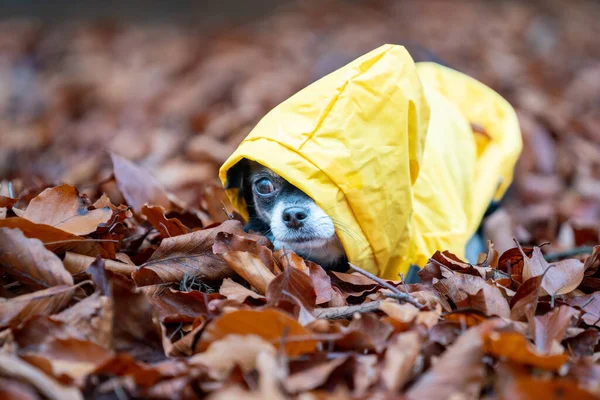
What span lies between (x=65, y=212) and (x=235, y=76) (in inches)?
176

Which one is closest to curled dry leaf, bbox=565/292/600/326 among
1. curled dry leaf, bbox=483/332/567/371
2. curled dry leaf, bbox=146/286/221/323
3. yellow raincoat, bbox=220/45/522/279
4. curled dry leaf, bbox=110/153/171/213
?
curled dry leaf, bbox=483/332/567/371

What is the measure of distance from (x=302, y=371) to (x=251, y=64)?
5.64 metres

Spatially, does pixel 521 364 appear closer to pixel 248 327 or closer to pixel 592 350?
pixel 592 350

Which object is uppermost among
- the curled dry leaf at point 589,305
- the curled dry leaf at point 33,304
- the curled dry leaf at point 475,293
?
the curled dry leaf at point 33,304

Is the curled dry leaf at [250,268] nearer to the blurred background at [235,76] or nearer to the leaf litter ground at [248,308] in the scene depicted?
the leaf litter ground at [248,308]

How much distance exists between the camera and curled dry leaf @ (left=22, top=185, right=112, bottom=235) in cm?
213

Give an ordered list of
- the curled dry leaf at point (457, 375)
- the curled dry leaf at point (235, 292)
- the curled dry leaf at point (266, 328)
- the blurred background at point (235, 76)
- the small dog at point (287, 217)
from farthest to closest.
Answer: the blurred background at point (235, 76)
the small dog at point (287, 217)
the curled dry leaf at point (235, 292)
the curled dry leaf at point (266, 328)
the curled dry leaf at point (457, 375)

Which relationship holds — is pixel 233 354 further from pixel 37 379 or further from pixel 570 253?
pixel 570 253

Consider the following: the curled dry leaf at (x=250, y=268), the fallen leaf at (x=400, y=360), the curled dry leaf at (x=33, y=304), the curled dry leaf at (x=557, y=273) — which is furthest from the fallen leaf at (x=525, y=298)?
the curled dry leaf at (x=33, y=304)

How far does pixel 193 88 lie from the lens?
624 centimetres

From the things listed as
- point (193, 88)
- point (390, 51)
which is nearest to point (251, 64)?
point (193, 88)

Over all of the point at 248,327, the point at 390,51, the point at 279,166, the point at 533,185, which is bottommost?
the point at 533,185

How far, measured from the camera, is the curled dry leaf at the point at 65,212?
6.98ft

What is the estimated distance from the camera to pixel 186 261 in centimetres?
222
